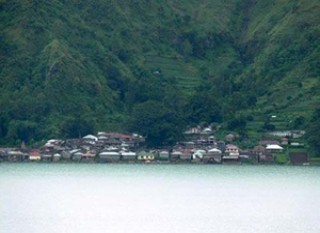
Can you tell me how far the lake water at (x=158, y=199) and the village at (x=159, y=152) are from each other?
3219 mm

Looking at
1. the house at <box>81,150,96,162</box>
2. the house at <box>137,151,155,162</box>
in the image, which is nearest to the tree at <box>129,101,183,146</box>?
the house at <box>137,151,155,162</box>

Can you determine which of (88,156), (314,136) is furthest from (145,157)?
(314,136)

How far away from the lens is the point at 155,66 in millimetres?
155625

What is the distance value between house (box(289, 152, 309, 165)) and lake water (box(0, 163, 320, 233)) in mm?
2653

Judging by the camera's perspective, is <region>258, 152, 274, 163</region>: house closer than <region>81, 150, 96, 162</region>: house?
Yes

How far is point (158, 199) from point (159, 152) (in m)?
42.2

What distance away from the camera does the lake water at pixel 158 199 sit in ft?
216

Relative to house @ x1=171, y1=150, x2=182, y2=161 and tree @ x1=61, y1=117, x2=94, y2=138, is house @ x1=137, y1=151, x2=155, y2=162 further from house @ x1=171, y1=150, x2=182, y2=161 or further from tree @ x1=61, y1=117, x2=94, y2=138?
tree @ x1=61, y1=117, x2=94, y2=138

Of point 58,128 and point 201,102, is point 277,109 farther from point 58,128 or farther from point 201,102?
point 58,128

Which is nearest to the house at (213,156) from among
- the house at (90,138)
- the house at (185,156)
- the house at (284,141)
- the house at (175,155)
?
the house at (185,156)

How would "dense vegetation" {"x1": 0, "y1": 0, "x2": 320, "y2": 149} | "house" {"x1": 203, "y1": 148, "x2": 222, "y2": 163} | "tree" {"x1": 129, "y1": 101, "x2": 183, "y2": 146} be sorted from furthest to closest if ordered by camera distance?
"dense vegetation" {"x1": 0, "y1": 0, "x2": 320, "y2": 149}, "tree" {"x1": 129, "y1": 101, "x2": 183, "y2": 146}, "house" {"x1": 203, "y1": 148, "x2": 222, "y2": 163}

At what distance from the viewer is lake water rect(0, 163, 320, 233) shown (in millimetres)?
65812

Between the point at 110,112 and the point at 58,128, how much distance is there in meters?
10.8

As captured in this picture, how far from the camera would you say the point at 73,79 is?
14100 cm
